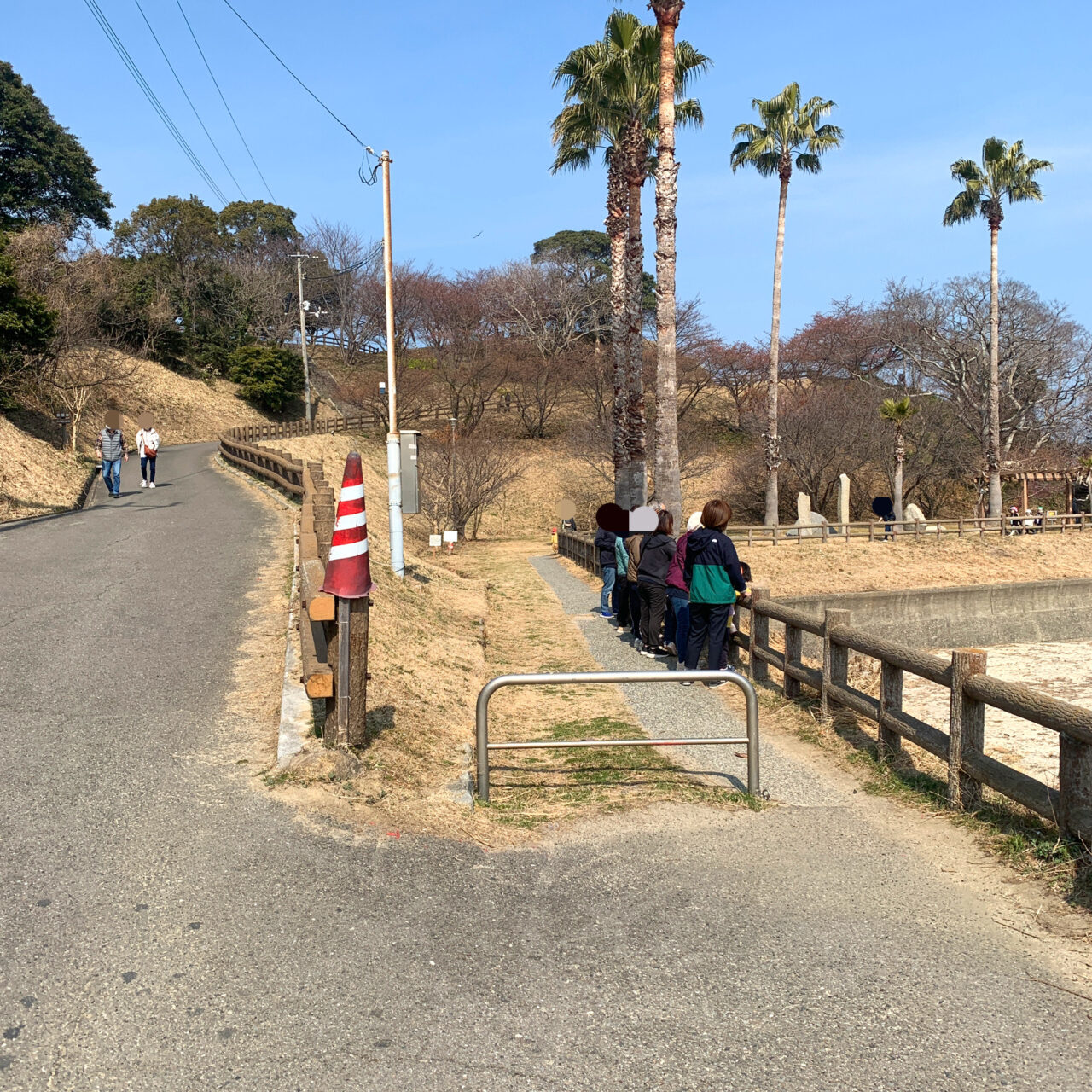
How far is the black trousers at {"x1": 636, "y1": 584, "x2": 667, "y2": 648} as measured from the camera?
10945 mm

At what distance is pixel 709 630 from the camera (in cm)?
904

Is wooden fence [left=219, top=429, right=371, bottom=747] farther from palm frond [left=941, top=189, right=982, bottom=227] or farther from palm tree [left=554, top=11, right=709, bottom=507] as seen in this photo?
palm frond [left=941, top=189, right=982, bottom=227]

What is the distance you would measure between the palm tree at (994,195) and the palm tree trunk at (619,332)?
2134cm

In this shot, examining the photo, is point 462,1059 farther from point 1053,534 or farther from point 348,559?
point 1053,534

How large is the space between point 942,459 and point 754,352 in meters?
15.0

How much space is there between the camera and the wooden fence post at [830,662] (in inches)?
298

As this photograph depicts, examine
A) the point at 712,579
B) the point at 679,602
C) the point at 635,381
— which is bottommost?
the point at 679,602

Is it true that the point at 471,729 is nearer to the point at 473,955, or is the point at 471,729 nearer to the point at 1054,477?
the point at 473,955

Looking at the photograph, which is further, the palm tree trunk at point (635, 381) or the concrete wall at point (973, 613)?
the concrete wall at point (973, 613)

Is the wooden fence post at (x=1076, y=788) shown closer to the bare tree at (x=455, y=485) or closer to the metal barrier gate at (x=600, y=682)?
the metal barrier gate at (x=600, y=682)

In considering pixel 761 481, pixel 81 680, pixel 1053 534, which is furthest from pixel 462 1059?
pixel 761 481

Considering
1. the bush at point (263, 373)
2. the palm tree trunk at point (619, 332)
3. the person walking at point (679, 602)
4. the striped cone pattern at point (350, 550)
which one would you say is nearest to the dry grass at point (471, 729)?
the person walking at point (679, 602)

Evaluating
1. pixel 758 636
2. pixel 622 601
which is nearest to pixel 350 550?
pixel 758 636

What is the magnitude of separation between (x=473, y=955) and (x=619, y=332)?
17.5m
